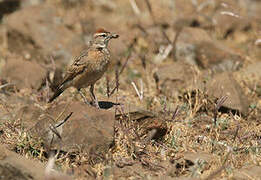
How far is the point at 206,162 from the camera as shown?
5805 millimetres

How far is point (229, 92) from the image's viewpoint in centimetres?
798

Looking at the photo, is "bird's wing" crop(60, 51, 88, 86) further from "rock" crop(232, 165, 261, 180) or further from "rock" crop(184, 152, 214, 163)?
"rock" crop(232, 165, 261, 180)

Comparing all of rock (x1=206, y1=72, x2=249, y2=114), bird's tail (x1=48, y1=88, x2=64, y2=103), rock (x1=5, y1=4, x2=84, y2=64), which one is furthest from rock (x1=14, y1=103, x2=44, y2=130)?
rock (x1=5, y1=4, x2=84, y2=64)

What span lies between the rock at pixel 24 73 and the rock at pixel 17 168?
3.63 metres

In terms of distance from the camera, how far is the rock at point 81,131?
19.2ft

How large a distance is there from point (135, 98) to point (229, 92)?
154cm

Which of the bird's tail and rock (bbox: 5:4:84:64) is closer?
the bird's tail

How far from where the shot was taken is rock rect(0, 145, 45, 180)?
16.6ft

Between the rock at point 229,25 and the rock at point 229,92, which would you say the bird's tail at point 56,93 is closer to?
the rock at point 229,92

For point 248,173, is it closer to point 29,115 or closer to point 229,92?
point 229,92

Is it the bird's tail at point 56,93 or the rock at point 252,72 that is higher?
the bird's tail at point 56,93

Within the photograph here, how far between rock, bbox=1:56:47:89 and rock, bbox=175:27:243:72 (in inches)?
121

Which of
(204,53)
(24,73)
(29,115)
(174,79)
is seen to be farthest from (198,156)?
(204,53)

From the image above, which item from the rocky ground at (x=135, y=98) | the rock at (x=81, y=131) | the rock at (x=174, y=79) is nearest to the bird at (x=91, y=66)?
the rocky ground at (x=135, y=98)
